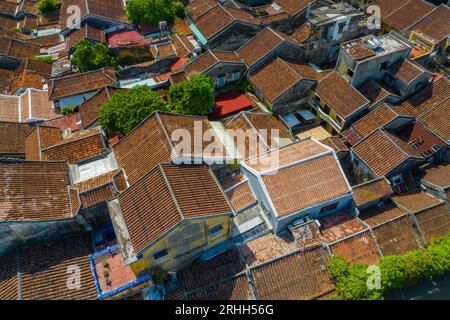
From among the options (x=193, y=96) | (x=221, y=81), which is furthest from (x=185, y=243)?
(x=221, y=81)

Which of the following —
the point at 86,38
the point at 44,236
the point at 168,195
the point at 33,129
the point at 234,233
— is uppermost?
the point at 86,38

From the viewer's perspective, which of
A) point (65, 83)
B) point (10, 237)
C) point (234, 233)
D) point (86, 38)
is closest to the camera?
point (10, 237)

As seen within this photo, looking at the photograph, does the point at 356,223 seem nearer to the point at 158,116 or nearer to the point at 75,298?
the point at 158,116

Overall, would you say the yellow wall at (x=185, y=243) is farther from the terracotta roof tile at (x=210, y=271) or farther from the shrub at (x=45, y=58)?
the shrub at (x=45, y=58)

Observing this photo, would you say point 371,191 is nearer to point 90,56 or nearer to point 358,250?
point 358,250

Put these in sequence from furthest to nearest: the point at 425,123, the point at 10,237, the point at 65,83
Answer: the point at 65,83
the point at 425,123
the point at 10,237

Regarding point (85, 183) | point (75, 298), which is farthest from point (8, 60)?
point (75, 298)

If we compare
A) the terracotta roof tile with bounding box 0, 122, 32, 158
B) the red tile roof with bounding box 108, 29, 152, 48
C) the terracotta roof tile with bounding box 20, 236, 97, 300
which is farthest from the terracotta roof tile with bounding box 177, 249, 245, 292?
the red tile roof with bounding box 108, 29, 152, 48

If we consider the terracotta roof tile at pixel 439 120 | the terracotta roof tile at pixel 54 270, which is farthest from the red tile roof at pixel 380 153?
the terracotta roof tile at pixel 54 270
